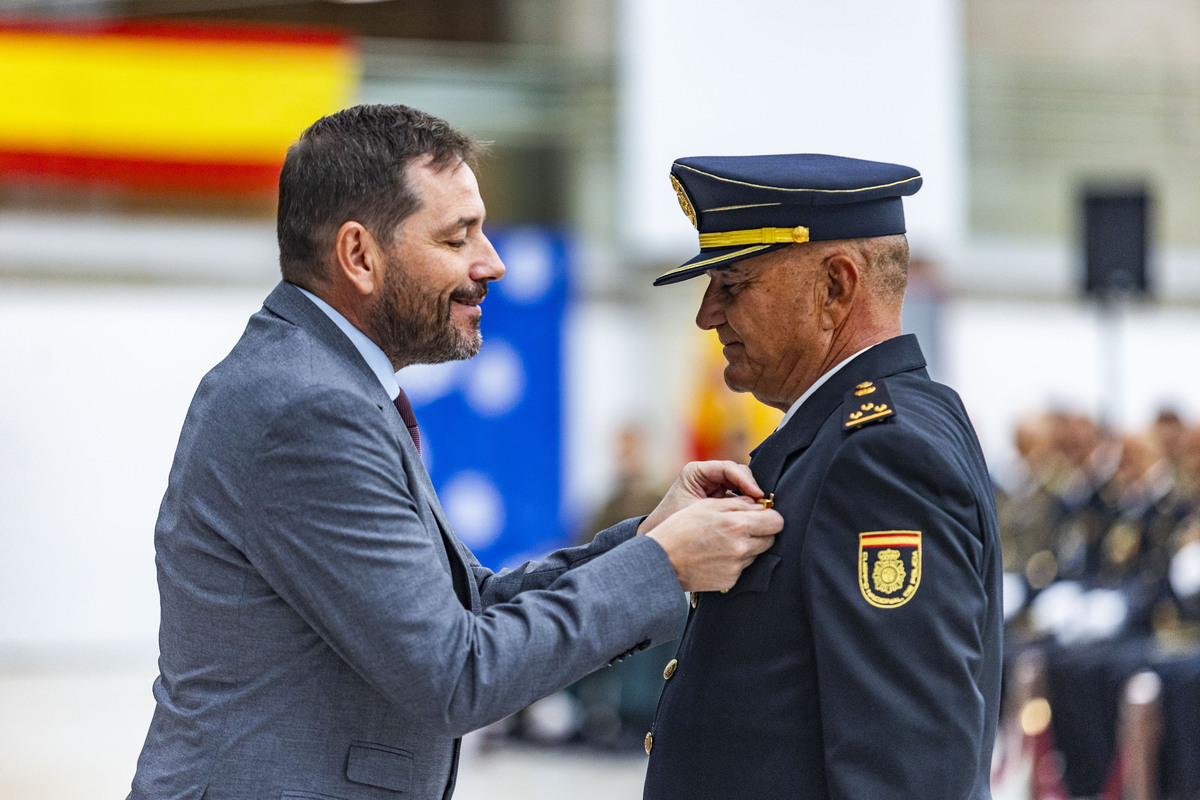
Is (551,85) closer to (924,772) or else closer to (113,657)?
(113,657)

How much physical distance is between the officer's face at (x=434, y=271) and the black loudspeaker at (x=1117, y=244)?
634cm

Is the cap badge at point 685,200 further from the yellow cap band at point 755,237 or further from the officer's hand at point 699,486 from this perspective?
the officer's hand at point 699,486

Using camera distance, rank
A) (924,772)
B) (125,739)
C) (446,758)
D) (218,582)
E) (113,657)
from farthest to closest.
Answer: (113,657)
(125,739)
(446,758)
(218,582)
(924,772)

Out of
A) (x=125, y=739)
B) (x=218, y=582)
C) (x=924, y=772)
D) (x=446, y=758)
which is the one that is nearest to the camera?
(x=924, y=772)

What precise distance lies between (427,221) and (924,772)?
891mm

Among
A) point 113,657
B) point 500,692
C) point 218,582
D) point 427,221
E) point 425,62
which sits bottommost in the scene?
point 113,657

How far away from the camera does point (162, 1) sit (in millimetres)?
10023

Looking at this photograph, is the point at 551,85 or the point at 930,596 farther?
the point at 551,85

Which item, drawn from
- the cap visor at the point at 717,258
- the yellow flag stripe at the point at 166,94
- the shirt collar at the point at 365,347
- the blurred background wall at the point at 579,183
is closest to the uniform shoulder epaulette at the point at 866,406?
the cap visor at the point at 717,258

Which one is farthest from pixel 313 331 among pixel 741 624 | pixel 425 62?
pixel 425 62

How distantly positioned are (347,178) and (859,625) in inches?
32.5

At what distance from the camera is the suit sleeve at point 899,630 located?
146 cm

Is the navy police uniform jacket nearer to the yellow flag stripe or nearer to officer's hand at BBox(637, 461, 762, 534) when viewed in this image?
officer's hand at BBox(637, 461, 762, 534)

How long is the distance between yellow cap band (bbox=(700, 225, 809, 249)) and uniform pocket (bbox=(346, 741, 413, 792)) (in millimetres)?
763
